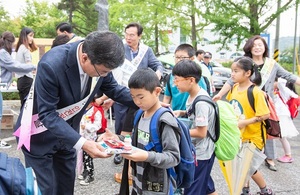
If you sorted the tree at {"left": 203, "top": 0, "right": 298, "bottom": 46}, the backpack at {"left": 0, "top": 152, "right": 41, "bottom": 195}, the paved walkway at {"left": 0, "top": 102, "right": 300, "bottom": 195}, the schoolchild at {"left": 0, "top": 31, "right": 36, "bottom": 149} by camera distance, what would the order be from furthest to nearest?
1. the tree at {"left": 203, "top": 0, "right": 298, "bottom": 46}
2. the schoolchild at {"left": 0, "top": 31, "right": 36, "bottom": 149}
3. the paved walkway at {"left": 0, "top": 102, "right": 300, "bottom": 195}
4. the backpack at {"left": 0, "top": 152, "right": 41, "bottom": 195}

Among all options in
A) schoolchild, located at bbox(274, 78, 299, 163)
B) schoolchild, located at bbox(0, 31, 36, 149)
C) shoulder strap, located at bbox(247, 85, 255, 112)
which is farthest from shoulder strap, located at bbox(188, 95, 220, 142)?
schoolchild, located at bbox(0, 31, 36, 149)

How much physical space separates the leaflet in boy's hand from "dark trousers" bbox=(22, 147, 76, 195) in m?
0.58

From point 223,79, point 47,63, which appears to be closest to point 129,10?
point 223,79

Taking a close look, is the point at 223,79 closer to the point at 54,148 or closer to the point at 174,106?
the point at 174,106

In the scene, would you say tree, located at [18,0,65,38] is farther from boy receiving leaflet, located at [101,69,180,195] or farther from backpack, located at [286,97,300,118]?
boy receiving leaflet, located at [101,69,180,195]

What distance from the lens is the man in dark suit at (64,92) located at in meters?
1.91

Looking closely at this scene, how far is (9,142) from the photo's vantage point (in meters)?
5.79

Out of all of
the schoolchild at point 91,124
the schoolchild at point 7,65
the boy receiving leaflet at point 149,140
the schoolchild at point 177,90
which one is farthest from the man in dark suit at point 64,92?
the schoolchild at point 7,65

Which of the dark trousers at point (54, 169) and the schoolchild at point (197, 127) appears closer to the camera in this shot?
the dark trousers at point (54, 169)

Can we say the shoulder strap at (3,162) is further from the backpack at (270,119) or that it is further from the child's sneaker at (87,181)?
the child's sneaker at (87,181)

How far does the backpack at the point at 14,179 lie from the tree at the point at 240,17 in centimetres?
1335

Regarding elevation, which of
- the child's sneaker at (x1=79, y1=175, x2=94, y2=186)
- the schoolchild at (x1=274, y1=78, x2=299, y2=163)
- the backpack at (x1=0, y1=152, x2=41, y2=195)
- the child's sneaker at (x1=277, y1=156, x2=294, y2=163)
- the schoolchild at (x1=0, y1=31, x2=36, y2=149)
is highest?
the schoolchild at (x1=0, y1=31, x2=36, y2=149)

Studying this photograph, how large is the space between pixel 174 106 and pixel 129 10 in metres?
18.2

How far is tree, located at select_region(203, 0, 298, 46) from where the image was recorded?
44.7 feet
